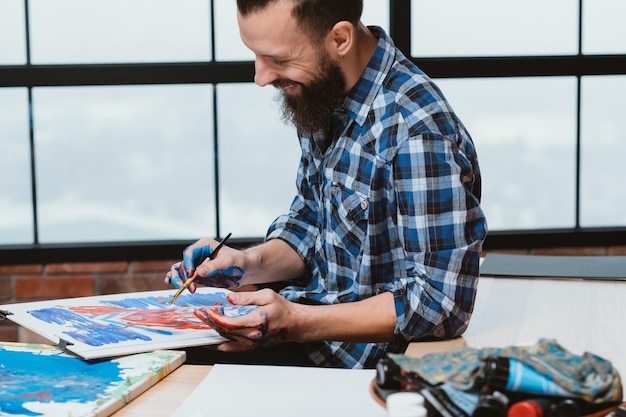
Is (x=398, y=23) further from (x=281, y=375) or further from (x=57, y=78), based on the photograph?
(x=281, y=375)

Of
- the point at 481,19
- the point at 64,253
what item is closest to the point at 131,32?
the point at 64,253

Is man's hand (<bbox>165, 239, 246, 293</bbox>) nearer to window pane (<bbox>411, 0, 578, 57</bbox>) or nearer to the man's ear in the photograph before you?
the man's ear

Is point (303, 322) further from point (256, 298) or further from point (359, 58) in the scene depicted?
point (359, 58)

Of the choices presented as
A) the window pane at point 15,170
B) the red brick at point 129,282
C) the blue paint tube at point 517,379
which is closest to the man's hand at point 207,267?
the blue paint tube at point 517,379

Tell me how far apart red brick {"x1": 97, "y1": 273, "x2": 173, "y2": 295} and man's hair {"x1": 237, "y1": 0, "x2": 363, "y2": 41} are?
4.68ft

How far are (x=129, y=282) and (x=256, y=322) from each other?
4.96 ft

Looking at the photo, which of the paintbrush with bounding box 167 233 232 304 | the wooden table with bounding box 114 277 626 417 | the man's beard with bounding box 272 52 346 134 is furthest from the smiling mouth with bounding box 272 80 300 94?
the wooden table with bounding box 114 277 626 417

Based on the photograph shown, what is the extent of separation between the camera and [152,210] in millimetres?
2961

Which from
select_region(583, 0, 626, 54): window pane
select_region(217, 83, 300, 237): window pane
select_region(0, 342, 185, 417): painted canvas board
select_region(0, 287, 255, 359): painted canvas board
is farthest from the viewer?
select_region(583, 0, 626, 54): window pane

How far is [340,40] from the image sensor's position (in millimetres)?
1594

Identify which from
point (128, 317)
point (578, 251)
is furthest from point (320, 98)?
point (578, 251)

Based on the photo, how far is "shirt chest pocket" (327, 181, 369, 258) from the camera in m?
1.57

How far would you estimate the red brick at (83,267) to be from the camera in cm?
281

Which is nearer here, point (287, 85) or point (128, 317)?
point (128, 317)
